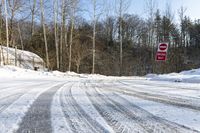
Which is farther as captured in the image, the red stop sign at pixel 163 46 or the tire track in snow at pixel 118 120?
the red stop sign at pixel 163 46

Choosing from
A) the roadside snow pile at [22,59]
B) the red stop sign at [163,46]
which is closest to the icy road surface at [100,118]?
the red stop sign at [163,46]

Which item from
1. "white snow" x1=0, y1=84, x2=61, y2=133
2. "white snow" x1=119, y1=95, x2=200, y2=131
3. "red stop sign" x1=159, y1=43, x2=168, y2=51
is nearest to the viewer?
"white snow" x1=0, y1=84, x2=61, y2=133

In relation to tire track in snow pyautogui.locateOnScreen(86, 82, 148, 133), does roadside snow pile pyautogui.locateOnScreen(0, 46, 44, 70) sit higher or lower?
higher

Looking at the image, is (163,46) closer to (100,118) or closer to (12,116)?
(100,118)

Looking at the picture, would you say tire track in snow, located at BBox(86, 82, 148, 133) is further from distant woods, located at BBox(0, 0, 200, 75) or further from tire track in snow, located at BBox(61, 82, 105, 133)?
distant woods, located at BBox(0, 0, 200, 75)

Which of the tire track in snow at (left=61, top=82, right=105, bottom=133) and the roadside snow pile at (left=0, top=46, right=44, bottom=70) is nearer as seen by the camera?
the tire track in snow at (left=61, top=82, right=105, bottom=133)

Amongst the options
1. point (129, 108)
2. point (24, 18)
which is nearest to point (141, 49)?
point (24, 18)

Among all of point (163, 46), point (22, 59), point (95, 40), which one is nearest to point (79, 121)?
point (163, 46)

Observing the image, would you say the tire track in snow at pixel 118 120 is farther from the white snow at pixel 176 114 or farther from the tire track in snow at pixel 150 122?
the white snow at pixel 176 114

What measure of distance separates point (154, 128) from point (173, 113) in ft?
4.08

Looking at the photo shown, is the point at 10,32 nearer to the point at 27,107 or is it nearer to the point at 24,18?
the point at 24,18

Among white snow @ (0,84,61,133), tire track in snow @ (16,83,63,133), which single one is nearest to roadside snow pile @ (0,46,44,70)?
white snow @ (0,84,61,133)

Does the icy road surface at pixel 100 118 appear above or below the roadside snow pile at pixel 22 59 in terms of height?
below

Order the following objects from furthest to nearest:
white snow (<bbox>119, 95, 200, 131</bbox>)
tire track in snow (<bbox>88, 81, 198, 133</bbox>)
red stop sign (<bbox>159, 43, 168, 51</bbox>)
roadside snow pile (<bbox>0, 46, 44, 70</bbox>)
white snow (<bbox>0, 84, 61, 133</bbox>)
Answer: roadside snow pile (<bbox>0, 46, 44, 70</bbox>), red stop sign (<bbox>159, 43, 168, 51</bbox>), white snow (<bbox>119, 95, 200, 131</bbox>), white snow (<bbox>0, 84, 61, 133</bbox>), tire track in snow (<bbox>88, 81, 198, 133</bbox>)
